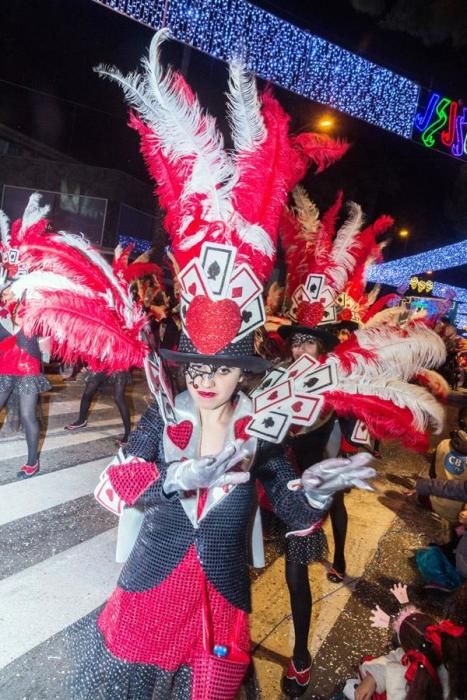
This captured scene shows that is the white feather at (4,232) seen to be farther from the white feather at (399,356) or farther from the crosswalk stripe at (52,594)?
the white feather at (399,356)

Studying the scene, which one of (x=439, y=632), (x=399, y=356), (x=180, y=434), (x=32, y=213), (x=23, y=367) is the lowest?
(x=439, y=632)

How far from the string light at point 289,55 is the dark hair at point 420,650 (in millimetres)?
5329

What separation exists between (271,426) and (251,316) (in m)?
0.48

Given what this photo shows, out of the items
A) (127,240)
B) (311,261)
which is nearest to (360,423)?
(311,261)

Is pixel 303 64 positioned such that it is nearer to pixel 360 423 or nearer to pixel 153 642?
pixel 360 423

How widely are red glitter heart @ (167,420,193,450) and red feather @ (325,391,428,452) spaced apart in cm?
67

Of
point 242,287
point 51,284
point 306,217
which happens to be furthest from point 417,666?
point 306,217

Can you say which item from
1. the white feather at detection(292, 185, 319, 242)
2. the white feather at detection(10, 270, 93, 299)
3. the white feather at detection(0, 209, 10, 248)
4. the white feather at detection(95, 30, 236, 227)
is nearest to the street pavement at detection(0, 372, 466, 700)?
the white feather at detection(10, 270, 93, 299)

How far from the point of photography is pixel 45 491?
15.8ft

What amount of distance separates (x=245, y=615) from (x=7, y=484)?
360 centimetres

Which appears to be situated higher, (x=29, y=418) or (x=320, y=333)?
(x=320, y=333)

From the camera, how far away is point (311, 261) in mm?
3811

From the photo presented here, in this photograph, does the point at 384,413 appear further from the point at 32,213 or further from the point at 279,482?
the point at 32,213

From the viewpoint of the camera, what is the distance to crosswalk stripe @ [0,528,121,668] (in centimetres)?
288
